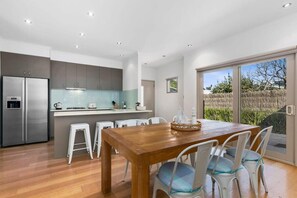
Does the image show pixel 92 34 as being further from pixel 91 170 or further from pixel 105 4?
pixel 91 170

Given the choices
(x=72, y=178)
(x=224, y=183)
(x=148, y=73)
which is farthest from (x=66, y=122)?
(x=148, y=73)

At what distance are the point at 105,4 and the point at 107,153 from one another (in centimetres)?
220

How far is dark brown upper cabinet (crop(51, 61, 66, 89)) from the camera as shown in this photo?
4434 mm

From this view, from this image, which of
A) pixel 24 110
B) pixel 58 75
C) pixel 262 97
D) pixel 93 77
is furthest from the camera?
pixel 93 77

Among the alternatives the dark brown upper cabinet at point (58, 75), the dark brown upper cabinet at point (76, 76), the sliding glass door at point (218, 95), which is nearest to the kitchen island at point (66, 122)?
the dark brown upper cabinet at point (58, 75)

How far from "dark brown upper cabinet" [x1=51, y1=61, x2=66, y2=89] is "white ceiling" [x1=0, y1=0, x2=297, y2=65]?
0.64 meters

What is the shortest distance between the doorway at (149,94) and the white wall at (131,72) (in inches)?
44.3

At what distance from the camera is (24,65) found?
385 cm

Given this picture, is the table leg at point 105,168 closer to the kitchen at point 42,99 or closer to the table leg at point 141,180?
the table leg at point 141,180

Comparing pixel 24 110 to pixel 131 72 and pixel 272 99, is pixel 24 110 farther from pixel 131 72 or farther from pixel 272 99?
pixel 272 99

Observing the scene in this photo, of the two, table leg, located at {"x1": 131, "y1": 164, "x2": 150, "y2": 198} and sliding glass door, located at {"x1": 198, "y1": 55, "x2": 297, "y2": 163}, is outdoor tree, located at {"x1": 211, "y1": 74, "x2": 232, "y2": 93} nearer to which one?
sliding glass door, located at {"x1": 198, "y1": 55, "x2": 297, "y2": 163}

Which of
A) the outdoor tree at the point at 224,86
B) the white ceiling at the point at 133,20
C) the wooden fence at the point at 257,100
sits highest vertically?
the white ceiling at the point at 133,20

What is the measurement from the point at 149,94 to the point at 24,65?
4216 mm

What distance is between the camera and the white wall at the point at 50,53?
3.74 meters
